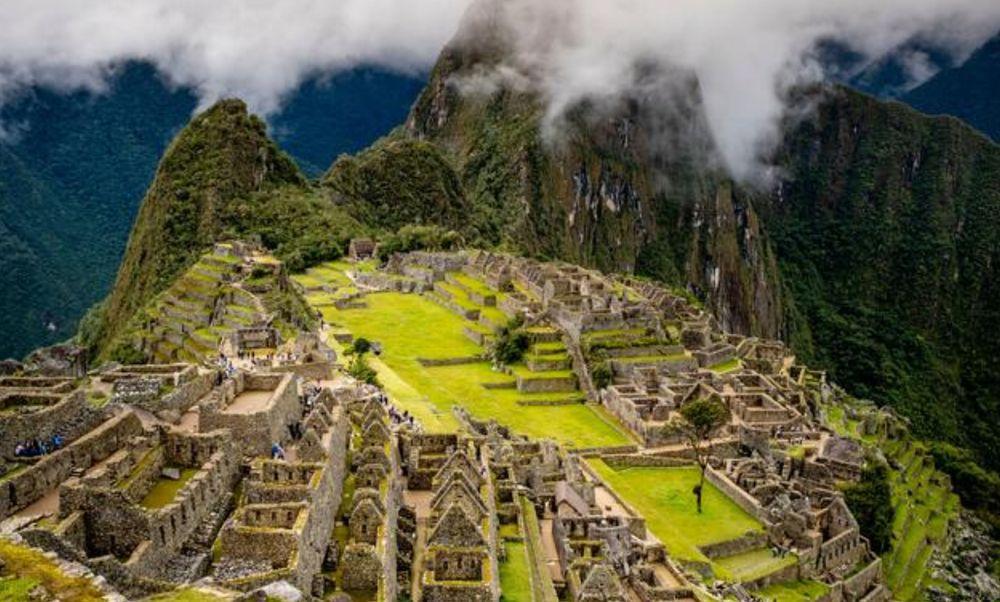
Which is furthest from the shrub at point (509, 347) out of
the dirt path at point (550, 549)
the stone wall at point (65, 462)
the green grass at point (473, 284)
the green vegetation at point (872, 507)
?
the stone wall at point (65, 462)

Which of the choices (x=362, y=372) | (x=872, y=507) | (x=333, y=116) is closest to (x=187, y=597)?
(x=362, y=372)

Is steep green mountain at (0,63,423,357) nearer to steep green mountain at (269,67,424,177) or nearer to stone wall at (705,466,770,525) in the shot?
steep green mountain at (269,67,424,177)

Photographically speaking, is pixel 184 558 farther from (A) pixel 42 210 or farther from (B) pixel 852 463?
(A) pixel 42 210

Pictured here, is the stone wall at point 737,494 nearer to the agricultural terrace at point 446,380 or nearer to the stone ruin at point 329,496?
the stone ruin at point 329,496

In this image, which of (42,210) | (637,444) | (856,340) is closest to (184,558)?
(637,444)

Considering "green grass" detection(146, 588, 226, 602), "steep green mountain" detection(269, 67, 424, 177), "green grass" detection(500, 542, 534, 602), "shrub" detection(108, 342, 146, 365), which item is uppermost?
"steep green mountain" detection(269, 67, 424, 177)

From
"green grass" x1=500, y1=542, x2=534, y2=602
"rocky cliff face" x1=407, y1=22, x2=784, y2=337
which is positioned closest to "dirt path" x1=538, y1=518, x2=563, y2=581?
"green grass" x1=500, y1=542, x2=534, y2=602

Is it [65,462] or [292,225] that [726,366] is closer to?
[65,462]
